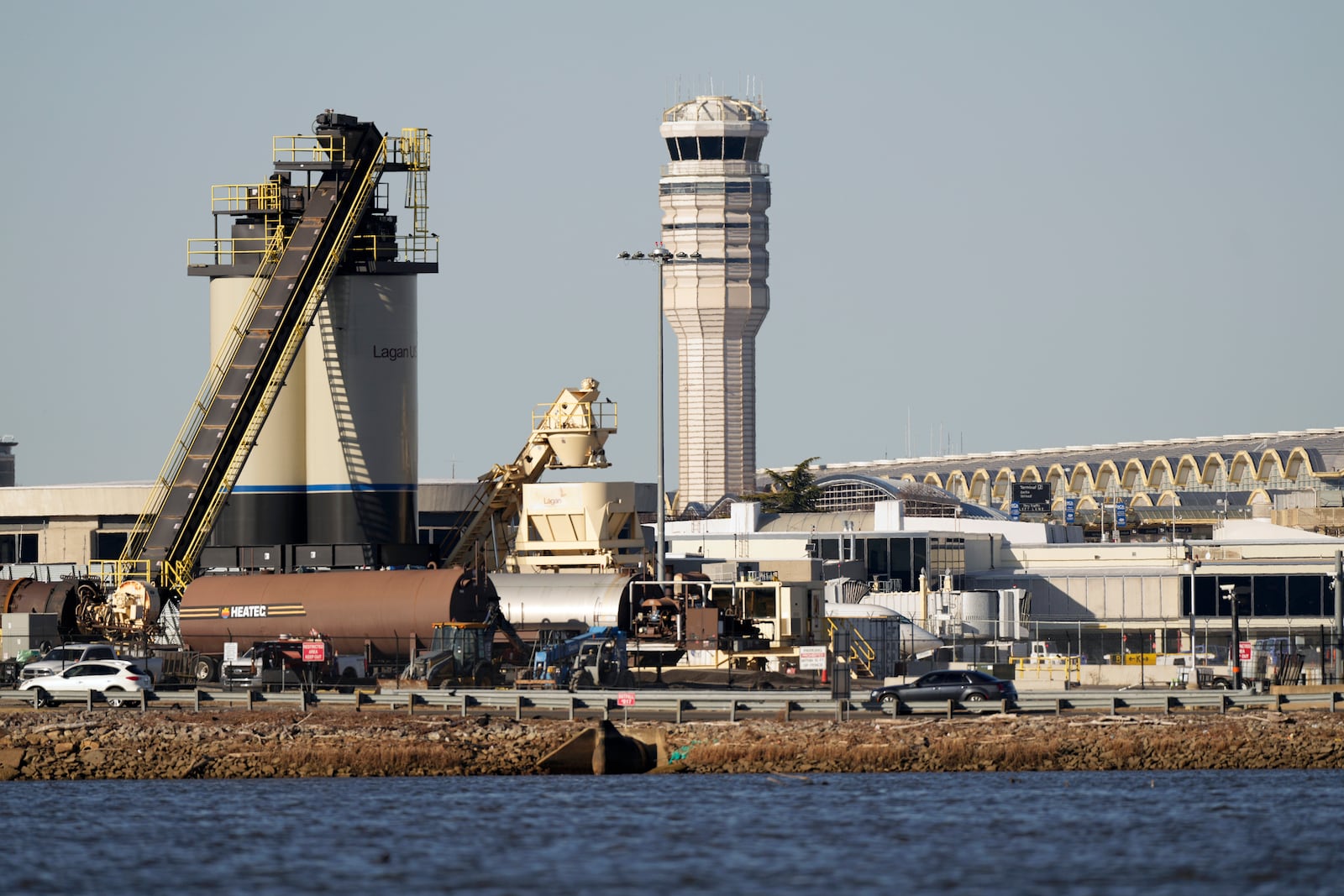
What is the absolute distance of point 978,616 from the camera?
102 metres

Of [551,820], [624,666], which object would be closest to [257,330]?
[624,666]

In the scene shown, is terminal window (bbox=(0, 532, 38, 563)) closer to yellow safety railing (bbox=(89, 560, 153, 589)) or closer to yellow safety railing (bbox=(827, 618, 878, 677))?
yellow safety railing (bbox=(89, 560, 153, 589))

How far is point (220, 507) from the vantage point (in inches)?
3408

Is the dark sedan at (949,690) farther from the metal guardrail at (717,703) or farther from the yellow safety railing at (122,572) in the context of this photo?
the yellow safety railing at (122,572)

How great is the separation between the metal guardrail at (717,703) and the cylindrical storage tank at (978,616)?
4150 centimetres

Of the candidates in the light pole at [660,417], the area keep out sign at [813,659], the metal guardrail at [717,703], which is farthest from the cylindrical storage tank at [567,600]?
the metal guardrail at [717,703]

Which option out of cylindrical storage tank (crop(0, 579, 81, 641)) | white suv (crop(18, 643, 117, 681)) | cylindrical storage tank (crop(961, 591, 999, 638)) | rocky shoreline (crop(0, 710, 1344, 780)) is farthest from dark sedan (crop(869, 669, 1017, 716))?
cylindrical storage tank (crop(961, 591, 999, 638))

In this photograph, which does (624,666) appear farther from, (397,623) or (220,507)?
(220,507)

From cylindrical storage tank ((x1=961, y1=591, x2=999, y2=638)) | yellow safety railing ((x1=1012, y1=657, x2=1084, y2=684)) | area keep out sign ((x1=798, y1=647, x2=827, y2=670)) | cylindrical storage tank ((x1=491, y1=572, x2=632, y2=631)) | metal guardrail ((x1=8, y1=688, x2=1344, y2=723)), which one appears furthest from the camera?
cylindrical storage tank ((x1=961, y1=591, x2=999, y2=638))

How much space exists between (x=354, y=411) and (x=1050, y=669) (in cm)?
3014

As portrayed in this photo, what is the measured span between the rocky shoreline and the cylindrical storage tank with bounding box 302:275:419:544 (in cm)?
3271

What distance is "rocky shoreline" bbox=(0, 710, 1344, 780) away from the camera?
172ft

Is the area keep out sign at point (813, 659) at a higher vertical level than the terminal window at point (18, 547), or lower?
lower

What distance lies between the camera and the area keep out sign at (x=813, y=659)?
2552 inches
